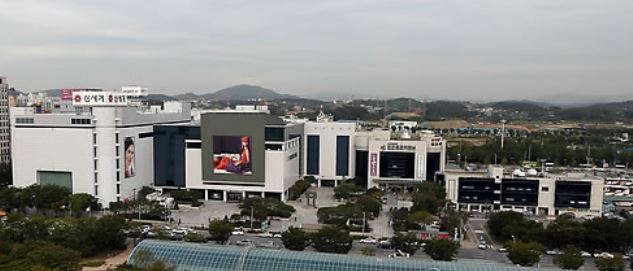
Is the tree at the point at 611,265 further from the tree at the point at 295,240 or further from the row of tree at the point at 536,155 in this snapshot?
the row of tree at the point at 536,155

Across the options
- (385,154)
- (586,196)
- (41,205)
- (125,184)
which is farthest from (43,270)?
(586,196)

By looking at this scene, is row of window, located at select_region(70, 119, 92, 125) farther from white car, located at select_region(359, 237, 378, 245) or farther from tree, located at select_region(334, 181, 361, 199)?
white car, located at select_region(359, 237, 378, 245)

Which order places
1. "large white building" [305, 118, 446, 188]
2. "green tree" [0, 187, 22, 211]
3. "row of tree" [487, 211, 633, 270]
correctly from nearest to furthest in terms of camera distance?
"row of tree" [487, 211, 633, 270] < "green tree" [0, 187, 22, 211] < "large white building" [305, 118, 446, 188]

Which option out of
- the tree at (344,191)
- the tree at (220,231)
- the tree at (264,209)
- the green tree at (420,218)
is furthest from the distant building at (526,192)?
the tree at (220,231)

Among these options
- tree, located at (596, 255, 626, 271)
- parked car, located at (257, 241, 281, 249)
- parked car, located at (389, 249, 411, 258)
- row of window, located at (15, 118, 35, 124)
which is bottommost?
parked car, located at (257, 241, 281, 249)

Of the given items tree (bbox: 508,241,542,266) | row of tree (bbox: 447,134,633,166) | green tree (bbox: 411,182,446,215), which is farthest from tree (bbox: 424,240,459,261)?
row of tree (bbox: 447,134,633,166)

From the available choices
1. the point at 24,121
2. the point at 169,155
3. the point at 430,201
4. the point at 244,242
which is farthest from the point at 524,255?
the point at 24,121

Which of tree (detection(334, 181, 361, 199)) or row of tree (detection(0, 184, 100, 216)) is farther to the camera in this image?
tree (detection(334, 181, 361, 199))
